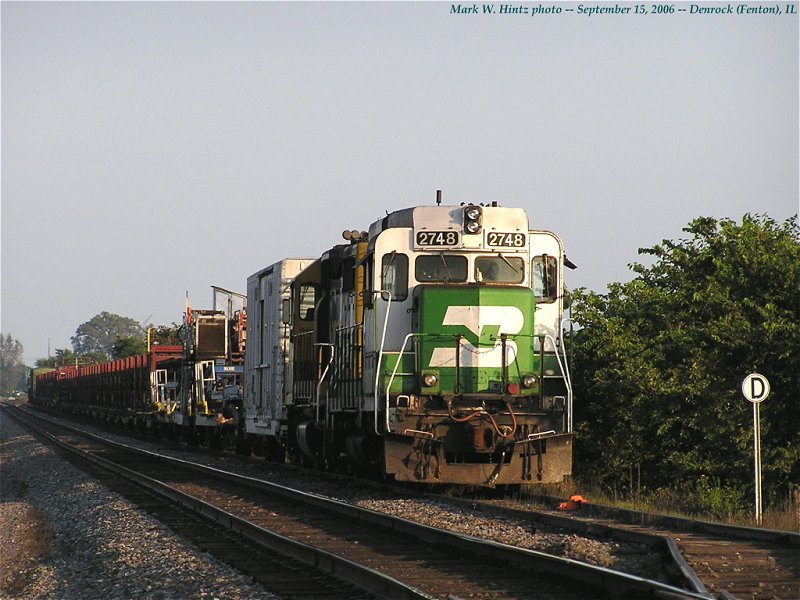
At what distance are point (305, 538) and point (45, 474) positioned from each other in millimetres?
12505

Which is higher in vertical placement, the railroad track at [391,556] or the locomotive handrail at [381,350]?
the locomotive handrail at [381,350]

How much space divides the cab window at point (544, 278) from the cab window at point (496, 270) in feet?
0.87

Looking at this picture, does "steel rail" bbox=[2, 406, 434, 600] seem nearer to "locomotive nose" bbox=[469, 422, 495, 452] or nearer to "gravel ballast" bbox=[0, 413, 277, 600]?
"gravel ballast" bbox=[0, 413, 277, 600]

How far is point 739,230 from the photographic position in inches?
726

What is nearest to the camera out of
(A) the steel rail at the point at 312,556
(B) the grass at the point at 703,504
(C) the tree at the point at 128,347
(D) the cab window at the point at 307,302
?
(A) the steel rail at the point at 312,556

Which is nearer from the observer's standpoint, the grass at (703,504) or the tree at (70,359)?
the grass at (703,504)

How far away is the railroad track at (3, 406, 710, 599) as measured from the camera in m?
7.46

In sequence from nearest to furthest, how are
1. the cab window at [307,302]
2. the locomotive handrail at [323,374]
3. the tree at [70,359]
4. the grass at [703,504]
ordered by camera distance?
the grass at [703,504] < the locomotive handrail at [323,374] < the cab window at [307,302] < the tree at [70,359]

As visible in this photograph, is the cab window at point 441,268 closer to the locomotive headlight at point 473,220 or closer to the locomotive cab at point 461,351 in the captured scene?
the locomotive cab at point 461,351

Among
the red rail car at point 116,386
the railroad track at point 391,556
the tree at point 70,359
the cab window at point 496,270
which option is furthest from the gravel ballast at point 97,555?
the tree at point 70,359

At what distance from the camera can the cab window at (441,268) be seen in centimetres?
1456

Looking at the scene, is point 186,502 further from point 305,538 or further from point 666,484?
point 666,484

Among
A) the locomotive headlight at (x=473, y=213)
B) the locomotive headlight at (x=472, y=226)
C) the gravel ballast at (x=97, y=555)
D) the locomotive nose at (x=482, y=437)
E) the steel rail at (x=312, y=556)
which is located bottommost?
the gravel ballast at (x=97, y=555)

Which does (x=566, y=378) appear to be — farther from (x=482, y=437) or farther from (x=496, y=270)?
(x=496, y=270)
